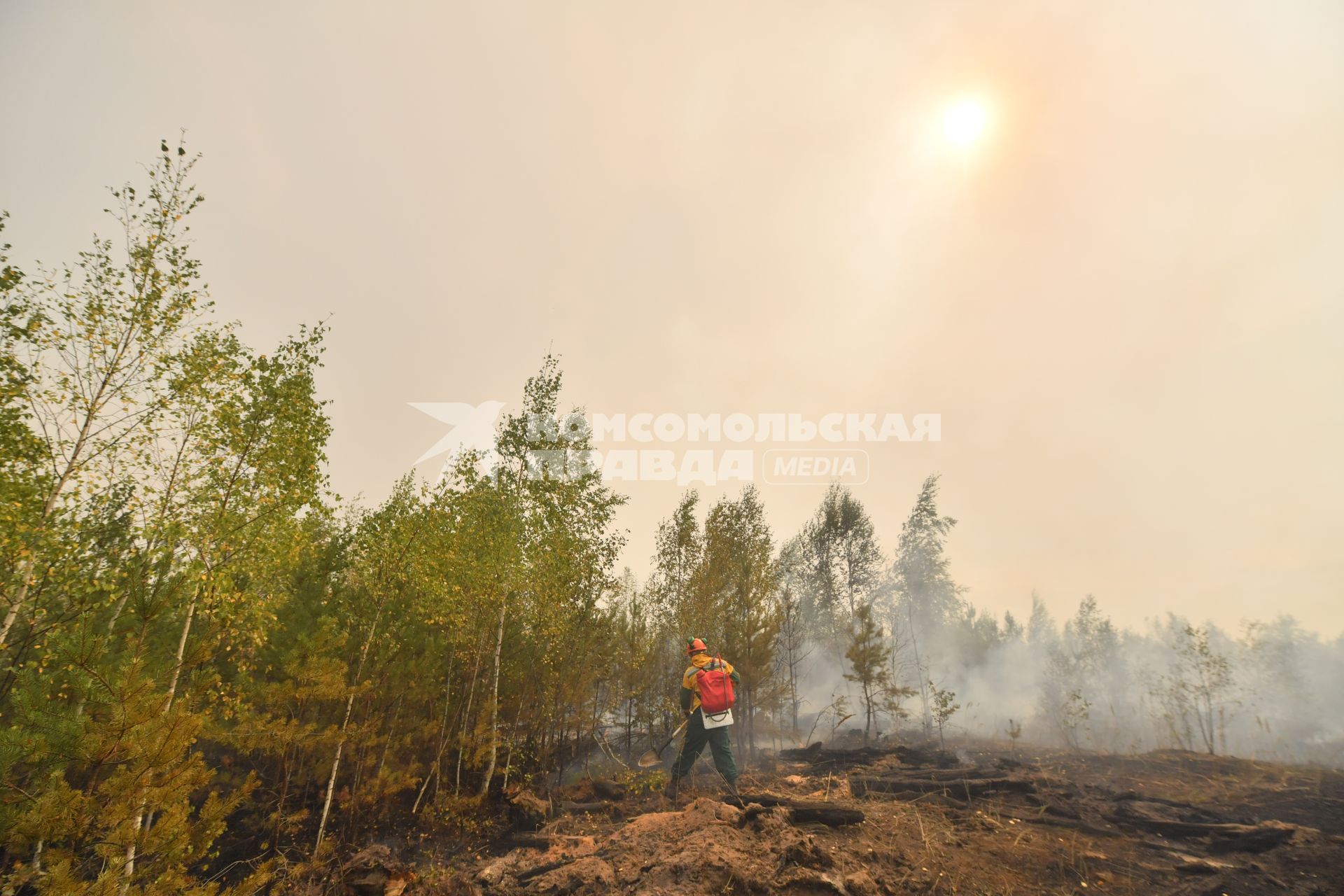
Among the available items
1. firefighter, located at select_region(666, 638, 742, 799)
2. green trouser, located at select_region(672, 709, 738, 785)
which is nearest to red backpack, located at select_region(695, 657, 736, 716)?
firefighter, located at select_region(666, 638, 742, 799)

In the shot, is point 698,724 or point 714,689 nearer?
point 714,689

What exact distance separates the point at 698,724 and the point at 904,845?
4.30 metres

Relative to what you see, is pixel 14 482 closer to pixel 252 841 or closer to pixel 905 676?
pixel 252 841

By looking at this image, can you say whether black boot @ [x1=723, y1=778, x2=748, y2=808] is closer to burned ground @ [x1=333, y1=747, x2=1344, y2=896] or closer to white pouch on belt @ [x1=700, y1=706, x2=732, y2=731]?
burned ground @ [x1=333, y1=747, x2=1344, y2=896]

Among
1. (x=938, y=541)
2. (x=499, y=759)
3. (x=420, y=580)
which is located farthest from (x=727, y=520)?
(x=938, y=541)

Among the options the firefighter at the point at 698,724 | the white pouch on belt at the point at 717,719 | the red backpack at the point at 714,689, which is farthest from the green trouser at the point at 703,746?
the red backpack at the point at 714,689

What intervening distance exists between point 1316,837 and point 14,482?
20.3 meters

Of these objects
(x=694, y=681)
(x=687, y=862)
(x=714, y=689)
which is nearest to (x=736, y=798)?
(x=714, y=689)

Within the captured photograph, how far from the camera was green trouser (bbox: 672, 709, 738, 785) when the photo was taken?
9984 mm

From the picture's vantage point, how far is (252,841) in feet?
32.9

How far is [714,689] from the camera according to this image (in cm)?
1013

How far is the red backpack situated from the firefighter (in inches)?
0.7

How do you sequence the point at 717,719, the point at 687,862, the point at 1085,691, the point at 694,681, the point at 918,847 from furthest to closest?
the point at 1085,691
the point at 694,681
the point at 717,719
the point at 918,847
the point at 687,862

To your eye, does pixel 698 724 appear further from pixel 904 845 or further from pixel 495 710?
pixel 495 710
